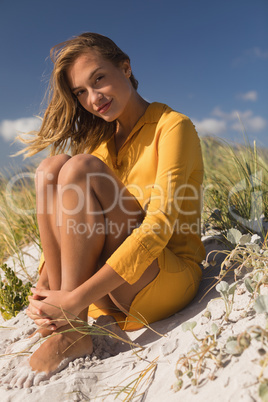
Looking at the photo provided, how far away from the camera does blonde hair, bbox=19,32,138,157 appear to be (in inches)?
83.8

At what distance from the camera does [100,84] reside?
2016 mm

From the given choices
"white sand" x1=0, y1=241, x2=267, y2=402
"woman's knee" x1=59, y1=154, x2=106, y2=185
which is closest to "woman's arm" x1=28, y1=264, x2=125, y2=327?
"white sand" x1=0, y1=241, x2=267, y2=402

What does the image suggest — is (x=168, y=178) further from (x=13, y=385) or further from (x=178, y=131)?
(x=13, y=385)

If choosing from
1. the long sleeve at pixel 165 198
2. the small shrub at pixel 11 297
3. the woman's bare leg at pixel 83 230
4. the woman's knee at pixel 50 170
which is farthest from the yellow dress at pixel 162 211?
the small shrub at pixel 11 297

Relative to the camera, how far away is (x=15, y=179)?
4555 millimetres

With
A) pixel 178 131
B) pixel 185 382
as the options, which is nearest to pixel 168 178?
pixel 178 131

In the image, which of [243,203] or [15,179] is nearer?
[243,203]

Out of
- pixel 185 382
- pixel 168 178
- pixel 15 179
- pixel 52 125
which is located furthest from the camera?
pixel 15 179

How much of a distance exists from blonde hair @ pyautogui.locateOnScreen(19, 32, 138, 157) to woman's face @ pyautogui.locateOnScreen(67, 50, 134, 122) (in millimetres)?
86

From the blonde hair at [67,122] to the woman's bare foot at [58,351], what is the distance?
48.7 inches

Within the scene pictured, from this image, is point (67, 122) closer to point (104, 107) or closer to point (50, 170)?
point (104, 107)

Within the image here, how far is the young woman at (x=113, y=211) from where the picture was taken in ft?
5.41

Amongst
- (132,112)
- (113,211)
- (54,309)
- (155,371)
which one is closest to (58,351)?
(54,309)

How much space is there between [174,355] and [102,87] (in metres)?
1.39
